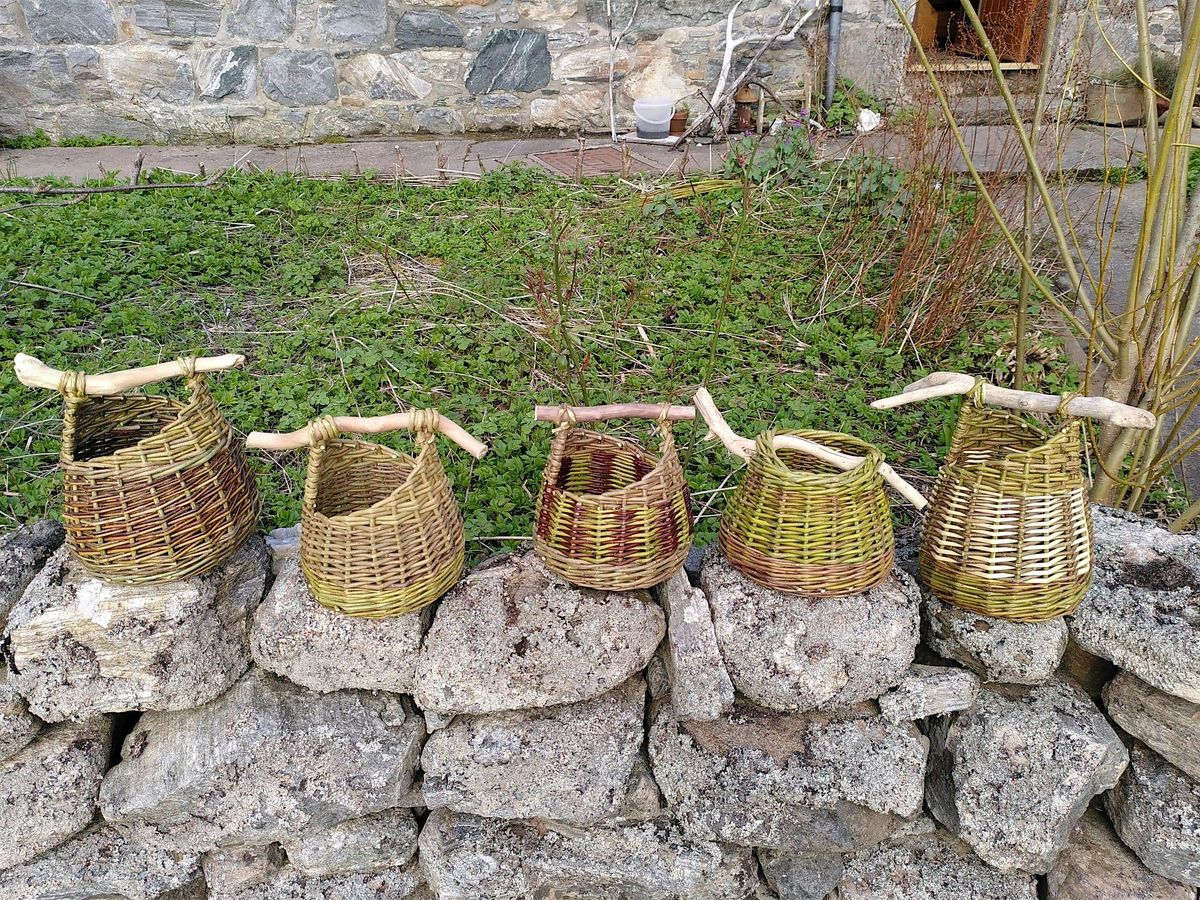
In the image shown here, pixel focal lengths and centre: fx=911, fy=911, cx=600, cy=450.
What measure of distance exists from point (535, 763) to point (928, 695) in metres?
0.88

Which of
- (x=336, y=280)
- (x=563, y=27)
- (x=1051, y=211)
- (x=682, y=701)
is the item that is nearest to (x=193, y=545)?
(x=682, y=701)

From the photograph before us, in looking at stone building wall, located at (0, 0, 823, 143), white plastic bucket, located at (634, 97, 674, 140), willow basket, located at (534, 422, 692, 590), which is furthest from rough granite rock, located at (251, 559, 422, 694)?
stone building wall, located at (0, 0, 823, 143)

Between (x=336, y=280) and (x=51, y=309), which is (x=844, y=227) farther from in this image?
(x=51, y=309)

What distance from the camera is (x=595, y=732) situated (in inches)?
80.4

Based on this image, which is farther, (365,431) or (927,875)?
(927,875)

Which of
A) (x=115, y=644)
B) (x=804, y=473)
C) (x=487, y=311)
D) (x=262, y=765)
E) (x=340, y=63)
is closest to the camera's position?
(x=804, y=473)

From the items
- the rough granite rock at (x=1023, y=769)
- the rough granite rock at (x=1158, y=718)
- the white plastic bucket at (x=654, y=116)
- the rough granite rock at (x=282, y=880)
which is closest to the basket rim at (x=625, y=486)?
the rough granite rock at (x=1023, y=769)

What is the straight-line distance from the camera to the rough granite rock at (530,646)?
1.92m

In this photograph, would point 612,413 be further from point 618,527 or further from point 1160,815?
point 1160,815

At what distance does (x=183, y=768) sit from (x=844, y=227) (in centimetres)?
353

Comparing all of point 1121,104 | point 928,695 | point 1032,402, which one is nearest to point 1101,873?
point 928,695

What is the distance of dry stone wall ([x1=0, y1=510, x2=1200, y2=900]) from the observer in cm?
193

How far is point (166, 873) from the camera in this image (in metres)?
2.15

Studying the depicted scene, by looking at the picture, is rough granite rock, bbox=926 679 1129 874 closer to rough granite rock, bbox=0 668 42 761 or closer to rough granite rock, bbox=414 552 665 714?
rough granite rock, bbox=414 552 665 714
